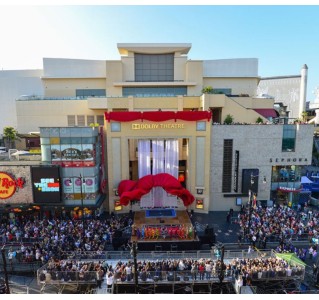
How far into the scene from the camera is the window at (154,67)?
1871 inches

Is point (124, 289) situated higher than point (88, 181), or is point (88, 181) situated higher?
point (88, 181)

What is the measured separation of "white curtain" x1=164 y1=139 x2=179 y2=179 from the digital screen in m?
13.2

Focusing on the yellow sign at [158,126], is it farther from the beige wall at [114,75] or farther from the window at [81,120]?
the beige wall at [114,75]

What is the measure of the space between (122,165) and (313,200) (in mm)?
27117

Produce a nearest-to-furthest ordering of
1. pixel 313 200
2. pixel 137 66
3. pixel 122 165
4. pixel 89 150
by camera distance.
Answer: pixel 89 150 < pixel 122 165 < pixel 313 200 < pixel 137 66

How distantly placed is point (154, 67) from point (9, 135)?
2934 cm

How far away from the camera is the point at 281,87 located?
8619cm

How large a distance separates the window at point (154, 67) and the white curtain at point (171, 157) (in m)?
21.4

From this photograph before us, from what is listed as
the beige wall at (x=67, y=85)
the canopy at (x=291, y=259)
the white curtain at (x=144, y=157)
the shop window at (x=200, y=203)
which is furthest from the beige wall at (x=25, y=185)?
the canopy at (x=291, y=259)

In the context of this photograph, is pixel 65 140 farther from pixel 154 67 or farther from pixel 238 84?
pixel 238 84

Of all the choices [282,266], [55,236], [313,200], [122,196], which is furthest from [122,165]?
[313,200]

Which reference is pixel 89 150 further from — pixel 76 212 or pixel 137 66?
pixel 137 66

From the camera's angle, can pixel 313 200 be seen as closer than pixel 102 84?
Yes

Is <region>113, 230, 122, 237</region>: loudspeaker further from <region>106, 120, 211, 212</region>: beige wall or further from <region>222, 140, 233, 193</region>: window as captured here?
<region>222, 140, 233, 193</region>: window
